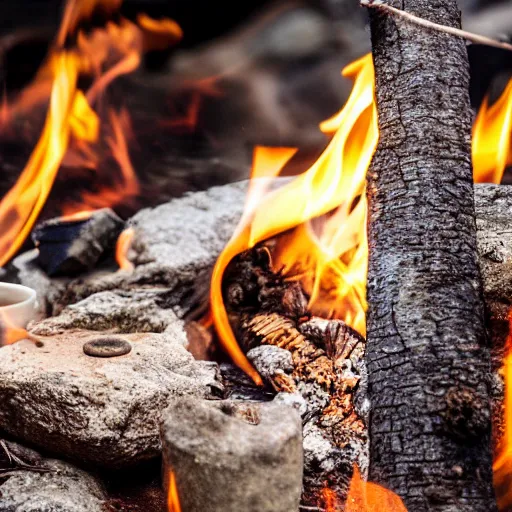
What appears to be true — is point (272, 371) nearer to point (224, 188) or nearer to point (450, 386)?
point (450, 386)

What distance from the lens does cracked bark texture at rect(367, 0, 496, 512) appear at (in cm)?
154

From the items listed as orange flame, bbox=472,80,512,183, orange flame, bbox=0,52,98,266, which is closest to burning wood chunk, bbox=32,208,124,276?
orange flame, bbox=0,52,98,266

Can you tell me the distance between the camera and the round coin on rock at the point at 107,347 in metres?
1.98

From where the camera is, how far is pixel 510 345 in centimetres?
203

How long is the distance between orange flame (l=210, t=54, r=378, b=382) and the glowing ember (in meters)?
0.86

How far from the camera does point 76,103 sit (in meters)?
3.62

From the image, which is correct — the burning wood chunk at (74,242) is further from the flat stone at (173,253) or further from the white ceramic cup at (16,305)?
the white ceramic cup at (16,305)

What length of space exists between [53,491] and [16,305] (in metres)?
0.93

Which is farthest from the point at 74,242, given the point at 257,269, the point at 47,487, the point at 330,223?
the point at 47,487

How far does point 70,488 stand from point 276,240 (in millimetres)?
1653

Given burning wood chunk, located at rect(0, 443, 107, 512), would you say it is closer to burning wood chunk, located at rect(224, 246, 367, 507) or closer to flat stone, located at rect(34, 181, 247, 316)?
burning wood chunk, located at rect(224, 246, 367, 507)

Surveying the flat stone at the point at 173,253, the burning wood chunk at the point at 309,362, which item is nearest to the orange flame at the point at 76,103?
the flat stone at the point at 173,253

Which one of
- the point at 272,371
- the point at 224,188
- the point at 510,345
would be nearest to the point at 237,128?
the point at 224,188

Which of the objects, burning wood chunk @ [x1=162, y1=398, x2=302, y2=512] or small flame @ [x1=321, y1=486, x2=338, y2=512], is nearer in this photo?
burning wood chunk @ [x1=162, y1=398, x2=302, y2=512]
